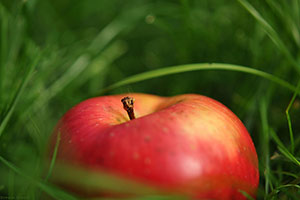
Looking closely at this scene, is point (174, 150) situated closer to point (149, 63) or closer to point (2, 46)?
point (2, 46)

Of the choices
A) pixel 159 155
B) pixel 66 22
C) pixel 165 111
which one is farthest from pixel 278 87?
pixel 66 22

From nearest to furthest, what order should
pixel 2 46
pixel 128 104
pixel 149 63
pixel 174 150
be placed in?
pixel 174 150
pixel 128 104
pixel 2 46
pixel 149 63

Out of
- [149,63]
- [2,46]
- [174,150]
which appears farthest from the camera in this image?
[149,63]

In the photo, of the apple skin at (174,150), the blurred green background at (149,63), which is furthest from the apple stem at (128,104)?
the blurred green background at (149,63)

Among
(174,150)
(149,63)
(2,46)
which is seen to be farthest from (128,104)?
(149,63)

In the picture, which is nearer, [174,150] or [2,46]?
[174,150]

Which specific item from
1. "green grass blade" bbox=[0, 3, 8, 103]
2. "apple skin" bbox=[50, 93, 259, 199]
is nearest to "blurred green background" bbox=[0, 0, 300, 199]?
"green grass blade" bbox=[0, 3, 8, 103]

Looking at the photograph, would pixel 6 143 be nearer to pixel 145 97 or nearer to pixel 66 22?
pixel 145 97

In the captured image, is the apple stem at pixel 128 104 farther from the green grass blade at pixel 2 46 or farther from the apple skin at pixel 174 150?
the green grass blade at pixel 2 46
